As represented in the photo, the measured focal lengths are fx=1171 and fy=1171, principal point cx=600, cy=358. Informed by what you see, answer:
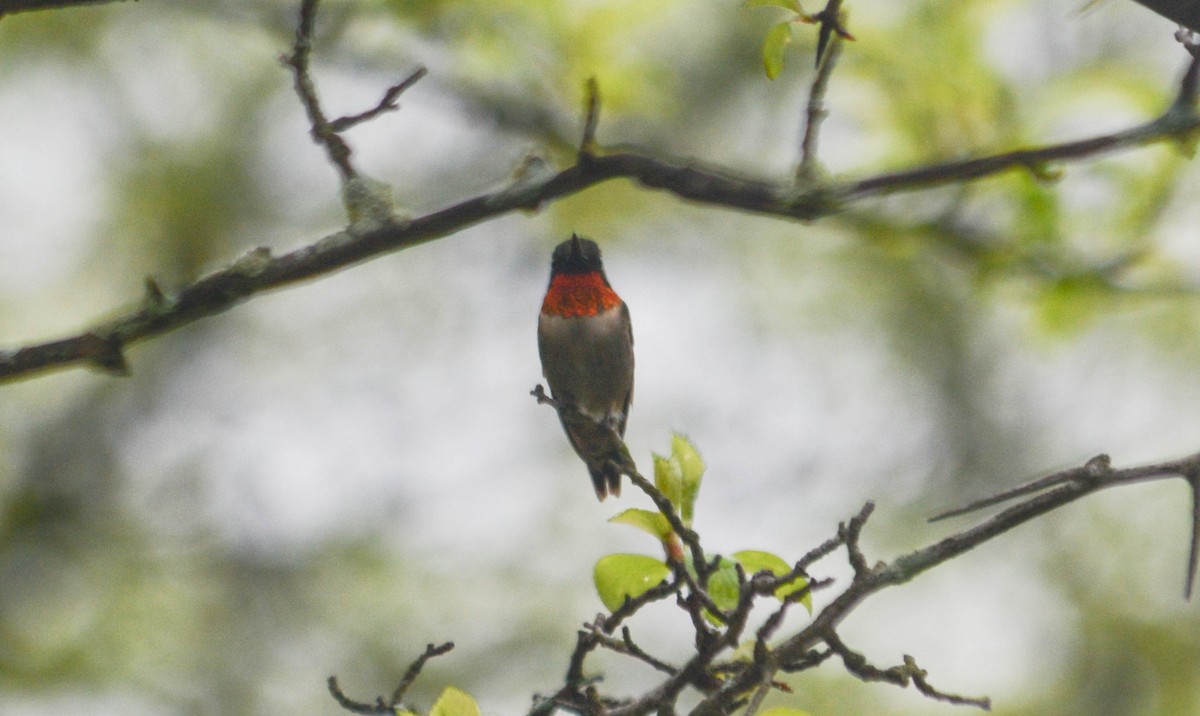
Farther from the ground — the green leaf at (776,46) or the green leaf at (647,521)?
the green leaf at (776,46)

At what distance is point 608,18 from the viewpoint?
247 inches

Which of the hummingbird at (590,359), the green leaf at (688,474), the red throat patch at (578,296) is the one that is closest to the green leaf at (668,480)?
the green leaf at (688,474)

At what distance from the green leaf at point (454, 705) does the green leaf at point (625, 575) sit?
0.41m

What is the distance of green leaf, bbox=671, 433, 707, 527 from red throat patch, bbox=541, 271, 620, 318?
12.4 ft

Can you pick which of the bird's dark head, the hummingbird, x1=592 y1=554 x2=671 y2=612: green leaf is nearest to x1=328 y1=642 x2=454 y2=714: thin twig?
x1=592 y1=554 x2=671 y2=612: green leaf

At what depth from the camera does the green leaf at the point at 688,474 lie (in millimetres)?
3049

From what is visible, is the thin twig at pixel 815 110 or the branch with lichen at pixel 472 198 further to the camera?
the thin twig at pixel 815 110

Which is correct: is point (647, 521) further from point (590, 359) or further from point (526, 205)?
point (590, 359)

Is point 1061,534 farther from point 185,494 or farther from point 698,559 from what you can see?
point 698,559

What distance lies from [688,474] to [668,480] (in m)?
0.06

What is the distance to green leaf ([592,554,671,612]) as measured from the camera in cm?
294

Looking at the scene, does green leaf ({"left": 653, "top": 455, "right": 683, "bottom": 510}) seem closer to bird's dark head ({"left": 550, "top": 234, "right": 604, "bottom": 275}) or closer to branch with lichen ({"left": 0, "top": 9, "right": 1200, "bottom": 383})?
branch with lichen ({"left": 0, "top": 9, "right": 1200, "bottom": 383})

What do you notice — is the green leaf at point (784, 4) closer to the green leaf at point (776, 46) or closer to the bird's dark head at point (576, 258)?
the green leaf at point (776, 46)

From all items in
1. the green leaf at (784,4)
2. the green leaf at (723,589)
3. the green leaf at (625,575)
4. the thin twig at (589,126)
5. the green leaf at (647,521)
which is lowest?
the green leaf at (723,589)
